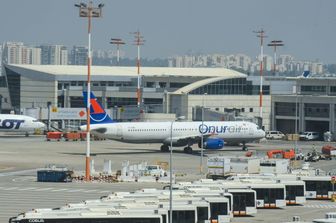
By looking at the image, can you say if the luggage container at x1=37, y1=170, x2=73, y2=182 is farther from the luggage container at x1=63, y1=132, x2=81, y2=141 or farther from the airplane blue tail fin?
the luggage container at x1=63, y1=132, x2=81, y2=141

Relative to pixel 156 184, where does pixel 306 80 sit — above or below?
above

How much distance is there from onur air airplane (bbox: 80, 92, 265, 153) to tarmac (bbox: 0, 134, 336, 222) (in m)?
1.81

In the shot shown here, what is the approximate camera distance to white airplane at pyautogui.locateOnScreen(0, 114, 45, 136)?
17512 cm

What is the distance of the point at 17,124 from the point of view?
17538 centimetres

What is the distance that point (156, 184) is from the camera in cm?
10031

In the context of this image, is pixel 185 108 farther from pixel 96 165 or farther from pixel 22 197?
pixel 22 197

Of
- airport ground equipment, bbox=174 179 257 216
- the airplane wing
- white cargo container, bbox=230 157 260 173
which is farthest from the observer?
the airplane wing

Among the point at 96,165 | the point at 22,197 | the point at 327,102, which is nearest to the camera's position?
the point at 22,197

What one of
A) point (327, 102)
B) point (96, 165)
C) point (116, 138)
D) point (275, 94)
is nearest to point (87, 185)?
point (96, 165)

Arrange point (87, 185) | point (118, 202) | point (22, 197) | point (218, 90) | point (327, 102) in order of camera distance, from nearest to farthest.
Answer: point (118, 202), point (22, 197), point (87, 185), point (327, 102), point (218, 90)

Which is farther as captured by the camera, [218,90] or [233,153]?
[218,90]

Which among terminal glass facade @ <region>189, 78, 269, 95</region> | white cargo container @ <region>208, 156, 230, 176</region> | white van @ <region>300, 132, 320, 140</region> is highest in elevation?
terminal glass facade @ <region>189, 78, 269, 95</region>

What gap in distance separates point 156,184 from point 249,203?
76.2 ft

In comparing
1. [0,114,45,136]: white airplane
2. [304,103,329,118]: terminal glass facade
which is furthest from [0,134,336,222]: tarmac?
[304,103,329,118]: terminal glass facade
